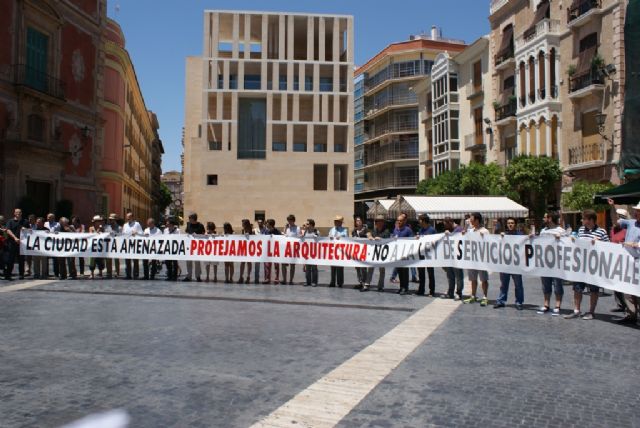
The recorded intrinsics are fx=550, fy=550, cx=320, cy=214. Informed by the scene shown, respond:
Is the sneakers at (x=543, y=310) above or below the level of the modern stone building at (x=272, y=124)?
below

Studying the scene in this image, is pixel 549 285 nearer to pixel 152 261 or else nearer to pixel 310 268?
pixel 310 268

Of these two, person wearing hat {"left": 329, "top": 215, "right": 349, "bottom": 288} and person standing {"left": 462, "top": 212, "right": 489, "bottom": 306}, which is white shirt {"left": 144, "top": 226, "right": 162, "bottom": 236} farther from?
person standing {"left": 462, "top": 212, "right": 489, "bottom": 306}

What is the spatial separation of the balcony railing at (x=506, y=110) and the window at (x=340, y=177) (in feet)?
66.4

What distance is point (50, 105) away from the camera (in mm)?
28984

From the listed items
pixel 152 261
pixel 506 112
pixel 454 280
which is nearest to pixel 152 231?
pixel 152 261

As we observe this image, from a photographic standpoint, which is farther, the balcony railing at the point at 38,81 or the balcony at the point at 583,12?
the balcony at the point at 583,12

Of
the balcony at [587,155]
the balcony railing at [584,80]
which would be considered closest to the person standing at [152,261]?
the balcony at [587,155]

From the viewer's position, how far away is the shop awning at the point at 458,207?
28578 millimetres

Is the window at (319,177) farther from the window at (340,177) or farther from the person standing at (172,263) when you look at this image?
the person standing at (172,263)

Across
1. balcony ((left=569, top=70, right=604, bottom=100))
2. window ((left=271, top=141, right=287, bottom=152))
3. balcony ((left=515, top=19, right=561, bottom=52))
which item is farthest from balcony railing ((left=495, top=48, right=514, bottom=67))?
window ((left=271, top=141, right=287, bottom=152))

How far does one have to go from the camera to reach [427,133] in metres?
55.0

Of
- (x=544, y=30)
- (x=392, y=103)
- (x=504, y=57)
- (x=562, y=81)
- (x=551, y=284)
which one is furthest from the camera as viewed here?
(x=392, y=103)

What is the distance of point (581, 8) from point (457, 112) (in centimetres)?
1739

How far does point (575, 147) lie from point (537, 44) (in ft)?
23.9
